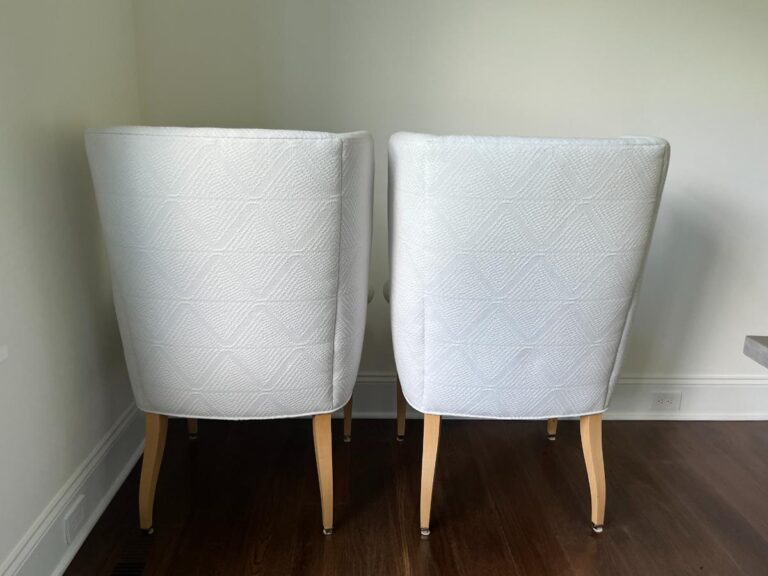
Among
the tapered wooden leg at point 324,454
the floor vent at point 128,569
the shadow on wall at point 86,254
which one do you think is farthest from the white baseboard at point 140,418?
the tapered wooden leg at point 324,454

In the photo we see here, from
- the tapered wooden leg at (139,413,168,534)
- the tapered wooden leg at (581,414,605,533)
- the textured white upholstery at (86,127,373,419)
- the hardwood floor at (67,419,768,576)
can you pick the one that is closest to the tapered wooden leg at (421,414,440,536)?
the hardwood floor at (67,419,768,576)

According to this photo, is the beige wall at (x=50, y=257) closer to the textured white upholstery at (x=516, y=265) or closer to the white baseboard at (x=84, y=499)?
the white baseboard at (x=84, y=499)

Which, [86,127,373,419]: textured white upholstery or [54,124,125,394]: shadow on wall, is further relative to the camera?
[54,124,125,394]: shadow on wall

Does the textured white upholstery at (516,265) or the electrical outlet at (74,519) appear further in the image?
the electrical outlet at (74,519)

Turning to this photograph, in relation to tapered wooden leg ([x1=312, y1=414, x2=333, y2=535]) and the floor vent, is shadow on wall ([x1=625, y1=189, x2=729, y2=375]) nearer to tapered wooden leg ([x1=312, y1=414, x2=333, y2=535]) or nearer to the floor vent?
tapered wooden leg ([x1=312, y1=414, x2=333, y2=535])

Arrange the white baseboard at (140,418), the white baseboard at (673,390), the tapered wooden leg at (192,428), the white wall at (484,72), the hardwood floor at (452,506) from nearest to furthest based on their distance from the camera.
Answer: the white baseboard at (140,418), the hardwood floor at (452,506), the white wall at (484,72), the tapered wooden leg at (192,428), the white baseboard at (673,390)

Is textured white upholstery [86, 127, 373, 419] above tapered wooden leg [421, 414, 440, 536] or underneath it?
above

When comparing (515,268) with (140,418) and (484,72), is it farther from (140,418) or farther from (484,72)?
(140,418)

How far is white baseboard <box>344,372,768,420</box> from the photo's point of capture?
1.93 m

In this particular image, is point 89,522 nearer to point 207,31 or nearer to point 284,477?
point 284,477

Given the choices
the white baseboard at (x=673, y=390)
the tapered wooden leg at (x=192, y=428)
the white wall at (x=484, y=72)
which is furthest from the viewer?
the white baseboard at (x=673, y=390)

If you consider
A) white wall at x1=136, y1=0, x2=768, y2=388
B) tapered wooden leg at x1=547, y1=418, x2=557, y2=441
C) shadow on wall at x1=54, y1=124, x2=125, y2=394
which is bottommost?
tapered wooden leg at x1=547, y1=418, x2=557, y2=441

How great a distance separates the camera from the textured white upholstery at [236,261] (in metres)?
1.04

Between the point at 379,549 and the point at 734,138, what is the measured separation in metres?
1.66
